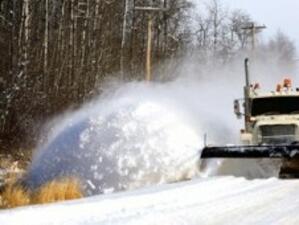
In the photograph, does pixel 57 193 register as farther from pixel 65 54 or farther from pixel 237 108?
pixel 65 54

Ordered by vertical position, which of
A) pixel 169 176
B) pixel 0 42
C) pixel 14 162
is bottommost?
pixel 14 162

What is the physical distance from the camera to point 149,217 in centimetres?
789

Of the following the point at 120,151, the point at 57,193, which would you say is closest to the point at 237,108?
the point at 120,151

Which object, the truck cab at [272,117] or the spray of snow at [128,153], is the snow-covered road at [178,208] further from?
the truck cab at [272,117]

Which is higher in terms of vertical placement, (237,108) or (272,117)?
(237,108)

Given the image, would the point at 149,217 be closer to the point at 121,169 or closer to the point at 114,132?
the point at 121,169

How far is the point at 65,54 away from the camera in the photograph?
104ft

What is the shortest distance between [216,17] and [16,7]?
64496 mm

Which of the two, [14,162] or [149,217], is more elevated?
[149,217]

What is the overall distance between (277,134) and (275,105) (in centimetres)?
75

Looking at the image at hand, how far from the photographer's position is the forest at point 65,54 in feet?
78.8

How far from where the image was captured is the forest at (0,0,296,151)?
24016 millimetres

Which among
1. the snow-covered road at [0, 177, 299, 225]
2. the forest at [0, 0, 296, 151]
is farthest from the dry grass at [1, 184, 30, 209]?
the forest at [0, 0, 296, 151]

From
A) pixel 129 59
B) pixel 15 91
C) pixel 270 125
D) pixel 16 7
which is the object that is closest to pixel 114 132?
pixel 270 125
